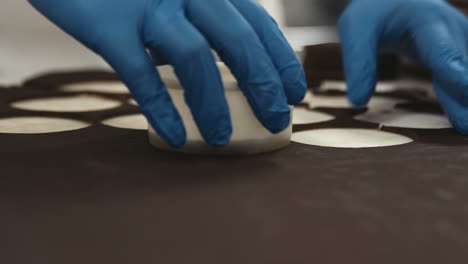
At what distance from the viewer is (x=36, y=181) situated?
742mm

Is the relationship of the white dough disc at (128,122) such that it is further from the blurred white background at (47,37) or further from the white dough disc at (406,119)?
the blurred white background at (47,37)

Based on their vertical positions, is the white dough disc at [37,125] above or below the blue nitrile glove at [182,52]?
below

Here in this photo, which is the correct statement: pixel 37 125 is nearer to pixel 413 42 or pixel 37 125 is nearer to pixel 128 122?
pixel 128 122

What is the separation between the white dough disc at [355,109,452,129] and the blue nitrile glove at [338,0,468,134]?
0.05 m

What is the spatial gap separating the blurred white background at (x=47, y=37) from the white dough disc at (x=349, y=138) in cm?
124

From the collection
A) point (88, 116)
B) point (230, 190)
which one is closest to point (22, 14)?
point (88, 116)

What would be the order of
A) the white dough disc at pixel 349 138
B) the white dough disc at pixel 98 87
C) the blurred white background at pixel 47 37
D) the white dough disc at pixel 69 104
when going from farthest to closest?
the blurred white background at pixel 47 37
the white dough disc at pixel 98 87
the white dough disc at pixel 69 104
the white dough disc at pixel 349 138

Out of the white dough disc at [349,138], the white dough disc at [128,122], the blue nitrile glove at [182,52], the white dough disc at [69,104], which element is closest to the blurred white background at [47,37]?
the white dough disc at [69,104]

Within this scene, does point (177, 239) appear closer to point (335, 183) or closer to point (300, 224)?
point (300, 224)

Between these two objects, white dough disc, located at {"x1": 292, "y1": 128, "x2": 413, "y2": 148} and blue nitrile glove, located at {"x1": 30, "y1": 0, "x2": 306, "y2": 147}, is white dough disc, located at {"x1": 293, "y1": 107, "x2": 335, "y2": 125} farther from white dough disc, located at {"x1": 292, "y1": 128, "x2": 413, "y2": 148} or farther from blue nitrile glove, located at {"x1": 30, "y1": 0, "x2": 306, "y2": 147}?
blue nitrile glove, located at {"x1": 30, "y1": 0, "x2": 306, "y2": 147}

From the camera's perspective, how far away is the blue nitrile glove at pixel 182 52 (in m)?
0.84

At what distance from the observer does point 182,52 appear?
2.71 ft

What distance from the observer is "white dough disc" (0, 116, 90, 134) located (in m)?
1.14

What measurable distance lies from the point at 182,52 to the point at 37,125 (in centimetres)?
57
